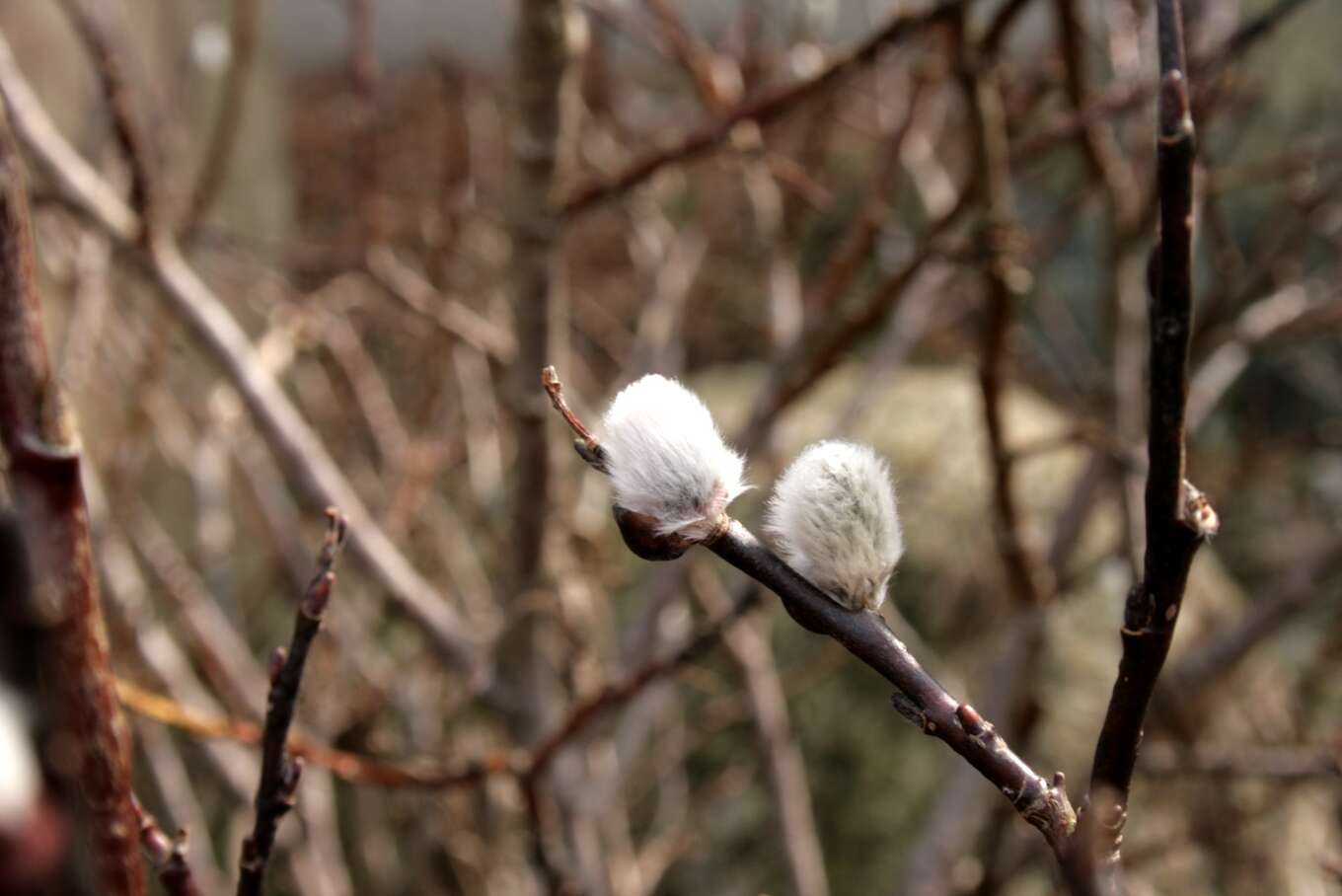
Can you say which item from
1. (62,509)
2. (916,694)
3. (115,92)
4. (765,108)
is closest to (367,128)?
(115,92)

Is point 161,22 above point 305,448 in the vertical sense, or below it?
above

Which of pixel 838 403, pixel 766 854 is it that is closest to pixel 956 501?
pixel 838 403

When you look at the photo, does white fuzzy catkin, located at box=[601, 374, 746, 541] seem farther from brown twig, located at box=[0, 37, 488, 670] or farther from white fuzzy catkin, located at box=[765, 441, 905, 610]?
brown twig, located at box=[0, 37, 488, 670]

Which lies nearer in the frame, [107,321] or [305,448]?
[305,448]

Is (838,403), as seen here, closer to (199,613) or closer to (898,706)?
(199,613)

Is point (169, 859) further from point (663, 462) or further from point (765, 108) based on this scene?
point (765, 108)

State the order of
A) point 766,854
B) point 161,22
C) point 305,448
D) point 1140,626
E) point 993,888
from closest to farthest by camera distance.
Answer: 1. point 1140,626
2. point 993,888
3. point 305,448
4. point 766,854
5. point 161,22

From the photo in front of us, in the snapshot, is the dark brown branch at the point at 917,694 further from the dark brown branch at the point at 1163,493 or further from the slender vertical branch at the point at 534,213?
the slender vertical branch at the point at 534,213
